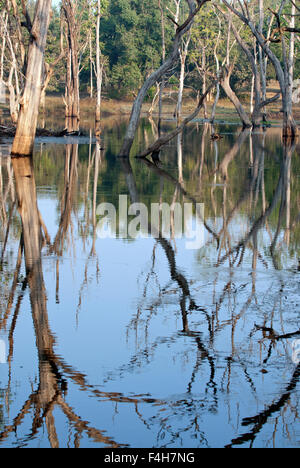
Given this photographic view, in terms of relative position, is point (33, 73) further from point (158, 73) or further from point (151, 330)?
point (151, 330)

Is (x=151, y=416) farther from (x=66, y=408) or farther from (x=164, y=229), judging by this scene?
(x=164, y=229)

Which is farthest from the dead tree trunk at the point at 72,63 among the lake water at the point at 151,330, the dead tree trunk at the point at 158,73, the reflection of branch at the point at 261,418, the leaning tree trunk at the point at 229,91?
the reflection of branch at the point at 261,418

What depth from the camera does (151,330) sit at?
6180 mm

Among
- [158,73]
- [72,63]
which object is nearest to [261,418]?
[158,73]

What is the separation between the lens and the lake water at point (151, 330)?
14.8 feet

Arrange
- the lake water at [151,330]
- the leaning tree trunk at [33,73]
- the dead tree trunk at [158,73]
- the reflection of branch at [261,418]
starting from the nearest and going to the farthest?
the reflection of branch at [261,418] → the lake water at [151,330] → the leaning tree trunk at [33,73] → the dead tree trunk at [158,73]

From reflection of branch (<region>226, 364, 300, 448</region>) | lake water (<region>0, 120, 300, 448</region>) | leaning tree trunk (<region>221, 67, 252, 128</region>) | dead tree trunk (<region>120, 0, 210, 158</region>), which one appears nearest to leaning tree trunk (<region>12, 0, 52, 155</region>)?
dead tree trunk (<region>120, 0, 210, 158</region>)

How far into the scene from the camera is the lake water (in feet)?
14.8

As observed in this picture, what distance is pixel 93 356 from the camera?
5574 mm

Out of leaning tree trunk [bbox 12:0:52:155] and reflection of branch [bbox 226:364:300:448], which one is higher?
leaning tree trunk [bbox 12:0:52:155]

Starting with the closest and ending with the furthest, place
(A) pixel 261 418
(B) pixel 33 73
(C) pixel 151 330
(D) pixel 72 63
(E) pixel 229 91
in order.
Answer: (A) pixel 261 418, (C) pixel 151 330, (B) pixel 33 73, (E) pixel 229 91, (D) pixel 72 63

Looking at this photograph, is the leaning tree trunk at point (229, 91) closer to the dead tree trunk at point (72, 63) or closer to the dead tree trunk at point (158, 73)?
the dead tree trunk at point (72, 63)

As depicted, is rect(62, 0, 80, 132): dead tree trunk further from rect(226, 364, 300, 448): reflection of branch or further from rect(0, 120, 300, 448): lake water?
rect(226, 364, 300, 448): reflection of branch

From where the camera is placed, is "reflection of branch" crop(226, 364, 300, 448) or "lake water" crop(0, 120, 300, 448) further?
"lake water" crop(0, 120, 300, 448)
